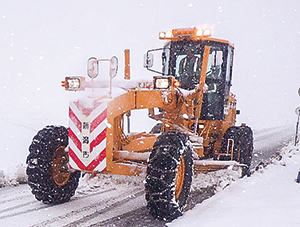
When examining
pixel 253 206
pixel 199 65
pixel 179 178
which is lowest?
pixel 253 206

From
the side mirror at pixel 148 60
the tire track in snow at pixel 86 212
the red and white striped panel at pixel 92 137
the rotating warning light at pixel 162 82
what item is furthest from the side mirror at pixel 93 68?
the tire track in snow at pixel 86 212

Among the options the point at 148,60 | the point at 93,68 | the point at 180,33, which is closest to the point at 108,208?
the point at 93,68

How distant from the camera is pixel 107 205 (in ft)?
17.7

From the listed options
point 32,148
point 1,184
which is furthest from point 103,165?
point 1,184

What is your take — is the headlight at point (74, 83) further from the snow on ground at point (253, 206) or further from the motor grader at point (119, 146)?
the snow on ground at point (253, 206)

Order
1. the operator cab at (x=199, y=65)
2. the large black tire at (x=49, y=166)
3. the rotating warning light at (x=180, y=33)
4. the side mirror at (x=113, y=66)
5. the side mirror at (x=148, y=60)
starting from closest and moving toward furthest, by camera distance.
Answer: the side mirror at (x=113, y=66) → the large black tire at (x=49, y=166) → the side mirror at (x=148, y=60) → the rotating warning light at (x=180, y=33) → the operator cab at (x=199, y=65)

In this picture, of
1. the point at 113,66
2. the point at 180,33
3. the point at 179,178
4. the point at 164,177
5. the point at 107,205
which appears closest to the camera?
the point at 164,177

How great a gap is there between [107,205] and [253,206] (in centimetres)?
197

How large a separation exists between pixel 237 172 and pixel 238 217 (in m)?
3.53

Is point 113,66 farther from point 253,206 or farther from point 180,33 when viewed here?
point 180,33

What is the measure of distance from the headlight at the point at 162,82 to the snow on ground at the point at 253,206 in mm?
1656

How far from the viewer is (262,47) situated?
84438mm

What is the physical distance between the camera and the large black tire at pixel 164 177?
461cm

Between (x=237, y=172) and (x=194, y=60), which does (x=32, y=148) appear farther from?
(x=237, y=172)
